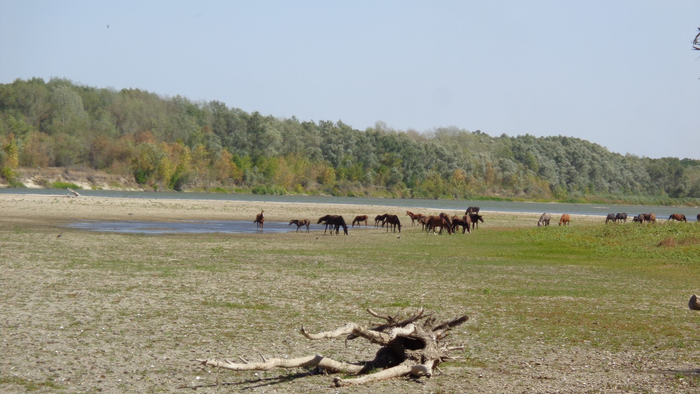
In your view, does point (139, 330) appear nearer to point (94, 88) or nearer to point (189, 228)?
point (189, 228)

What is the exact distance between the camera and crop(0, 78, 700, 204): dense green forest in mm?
120312

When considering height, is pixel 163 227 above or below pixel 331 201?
below

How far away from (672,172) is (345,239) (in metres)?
191

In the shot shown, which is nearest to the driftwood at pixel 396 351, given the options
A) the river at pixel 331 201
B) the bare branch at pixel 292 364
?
the bare branch at pixel 292 364

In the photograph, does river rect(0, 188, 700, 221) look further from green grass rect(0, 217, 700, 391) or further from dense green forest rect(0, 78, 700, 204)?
green grass rect(0, 217, 700, 391)

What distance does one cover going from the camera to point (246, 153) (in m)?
149

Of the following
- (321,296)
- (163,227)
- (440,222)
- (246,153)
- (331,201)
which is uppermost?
(246,153)

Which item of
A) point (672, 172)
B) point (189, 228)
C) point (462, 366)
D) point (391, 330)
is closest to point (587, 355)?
point (462, 366)

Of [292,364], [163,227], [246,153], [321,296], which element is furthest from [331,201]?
[292,364]

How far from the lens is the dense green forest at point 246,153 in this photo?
120312mm

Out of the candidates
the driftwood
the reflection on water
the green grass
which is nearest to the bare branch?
the driftwood

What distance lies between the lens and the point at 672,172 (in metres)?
199

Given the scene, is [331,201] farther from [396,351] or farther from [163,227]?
[396,351]

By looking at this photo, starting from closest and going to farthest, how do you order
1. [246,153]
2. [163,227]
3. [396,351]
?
1. [396,351]
2. [163,227]
3. [246,153]
